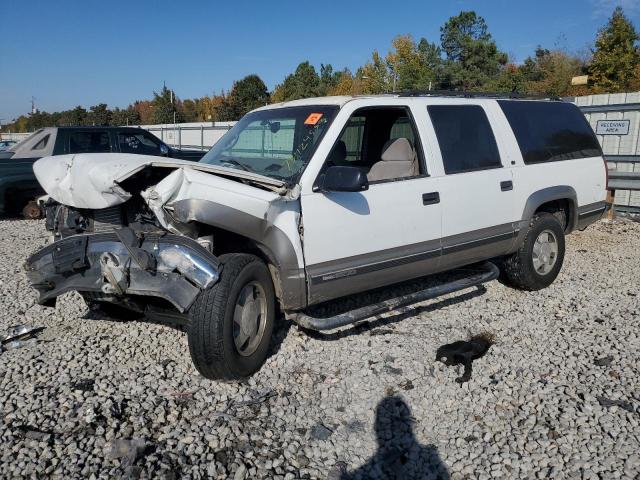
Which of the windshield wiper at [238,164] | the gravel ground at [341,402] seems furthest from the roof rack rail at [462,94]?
the gravel ground at [341,402]

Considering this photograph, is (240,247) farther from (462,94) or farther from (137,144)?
(137,144)

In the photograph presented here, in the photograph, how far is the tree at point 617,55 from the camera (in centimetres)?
3081

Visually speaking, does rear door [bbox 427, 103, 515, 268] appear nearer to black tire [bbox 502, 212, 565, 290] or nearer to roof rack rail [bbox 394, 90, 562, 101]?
roof rack rail [bbox 394, 90, 562, 101]

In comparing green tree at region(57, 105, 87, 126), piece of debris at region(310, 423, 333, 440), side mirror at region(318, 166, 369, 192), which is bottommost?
piece of debris at region(310, 423, 333, 440)

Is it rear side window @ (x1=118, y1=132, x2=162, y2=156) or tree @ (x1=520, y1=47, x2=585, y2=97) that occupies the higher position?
tree @ (x1=520, y1=47, x2=585, y2=97)

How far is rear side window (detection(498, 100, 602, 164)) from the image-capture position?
18.3 feet

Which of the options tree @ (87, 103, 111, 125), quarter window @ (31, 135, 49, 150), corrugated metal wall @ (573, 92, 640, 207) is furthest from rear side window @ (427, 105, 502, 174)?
tree @ (87, 103, 111, 125)

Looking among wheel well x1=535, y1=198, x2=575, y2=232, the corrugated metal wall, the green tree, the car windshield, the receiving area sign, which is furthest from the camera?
the green tree

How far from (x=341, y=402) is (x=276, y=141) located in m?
2.22

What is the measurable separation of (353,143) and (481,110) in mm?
1312

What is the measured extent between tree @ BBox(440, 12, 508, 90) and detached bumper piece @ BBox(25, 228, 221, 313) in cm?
4925

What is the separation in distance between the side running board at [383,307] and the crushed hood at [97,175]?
39.2 inches

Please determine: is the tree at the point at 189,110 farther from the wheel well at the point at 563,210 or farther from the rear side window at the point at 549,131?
the wheel well at the point at 563,210

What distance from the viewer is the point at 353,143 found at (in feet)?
17.5
